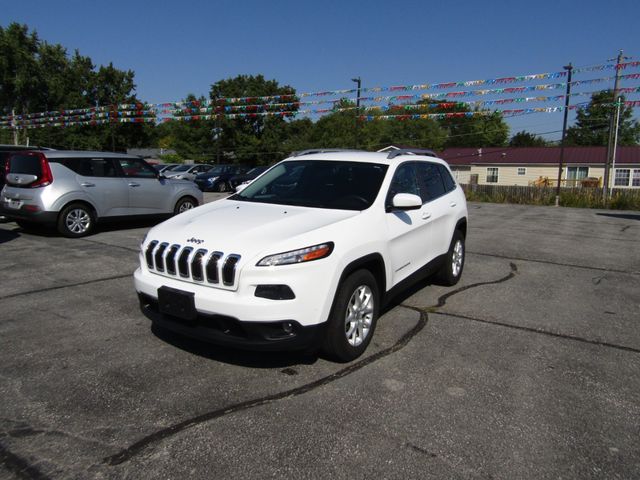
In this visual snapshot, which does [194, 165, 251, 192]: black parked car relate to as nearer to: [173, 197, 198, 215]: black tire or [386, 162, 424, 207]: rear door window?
[173, 197, 198, 215]: black tire

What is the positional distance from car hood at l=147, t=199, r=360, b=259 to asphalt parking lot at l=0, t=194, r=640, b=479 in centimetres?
98

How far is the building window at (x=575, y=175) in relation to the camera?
133 ft

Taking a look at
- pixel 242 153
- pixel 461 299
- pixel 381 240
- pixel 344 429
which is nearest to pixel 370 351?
pixel 381 240

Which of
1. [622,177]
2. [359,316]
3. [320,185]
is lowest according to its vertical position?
[359,316]

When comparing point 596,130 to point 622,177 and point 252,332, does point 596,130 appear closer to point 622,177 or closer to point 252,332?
point 622,177

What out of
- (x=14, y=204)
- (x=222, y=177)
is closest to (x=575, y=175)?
(x=222, y=177)

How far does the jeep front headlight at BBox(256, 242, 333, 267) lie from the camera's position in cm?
331

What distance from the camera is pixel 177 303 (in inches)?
138

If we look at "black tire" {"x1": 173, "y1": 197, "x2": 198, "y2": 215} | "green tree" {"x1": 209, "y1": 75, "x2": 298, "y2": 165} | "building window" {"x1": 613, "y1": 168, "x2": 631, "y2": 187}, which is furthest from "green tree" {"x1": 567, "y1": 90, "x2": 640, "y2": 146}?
"black tire" {"x1": 173, "y1": 197, "x2": 198, "y2": 215}

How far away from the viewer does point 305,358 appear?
3.89m

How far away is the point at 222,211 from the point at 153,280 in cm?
93

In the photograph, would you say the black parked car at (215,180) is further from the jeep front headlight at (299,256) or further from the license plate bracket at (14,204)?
the jeep front headlight at (299,256)

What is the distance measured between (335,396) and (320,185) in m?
2.14

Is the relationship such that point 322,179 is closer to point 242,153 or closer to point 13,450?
point 13,450
